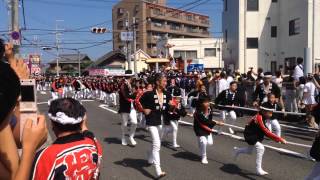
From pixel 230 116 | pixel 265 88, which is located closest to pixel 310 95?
pixel 265 88

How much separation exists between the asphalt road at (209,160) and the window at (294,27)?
835 inches

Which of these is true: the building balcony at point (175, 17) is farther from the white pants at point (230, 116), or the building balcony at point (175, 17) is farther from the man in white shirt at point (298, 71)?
the white pants at point (230, 116)

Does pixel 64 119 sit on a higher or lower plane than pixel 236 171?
higher

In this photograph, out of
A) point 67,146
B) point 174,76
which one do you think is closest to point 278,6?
point 174,76

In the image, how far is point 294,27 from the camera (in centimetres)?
3362

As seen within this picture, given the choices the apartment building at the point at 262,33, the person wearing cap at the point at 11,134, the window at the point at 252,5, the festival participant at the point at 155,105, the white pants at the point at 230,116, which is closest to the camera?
the person wearing cap at the point at 11,134

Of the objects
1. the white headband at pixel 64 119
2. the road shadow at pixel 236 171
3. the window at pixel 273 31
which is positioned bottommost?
the road shadow at pixel 236 171

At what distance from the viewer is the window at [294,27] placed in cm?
3266

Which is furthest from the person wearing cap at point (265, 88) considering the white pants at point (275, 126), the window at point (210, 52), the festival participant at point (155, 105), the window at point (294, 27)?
the window at point (210, 52)

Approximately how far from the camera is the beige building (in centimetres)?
→ 7856

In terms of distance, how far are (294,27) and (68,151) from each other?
3283 cm

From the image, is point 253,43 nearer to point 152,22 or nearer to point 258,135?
point 258,135

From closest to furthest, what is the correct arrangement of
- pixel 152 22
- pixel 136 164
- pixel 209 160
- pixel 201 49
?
1. pixel 136 164
2. pixel 209 160
3. pixel 201 49
4. pixel 152 22

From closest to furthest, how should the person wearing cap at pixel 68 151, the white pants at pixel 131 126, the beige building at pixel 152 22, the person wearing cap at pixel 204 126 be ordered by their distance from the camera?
the person wearing cap at pixel 68 151
the person wearing cap at pixel 204 126
the white pants at pixel 131 126
the beige building at pixel 152 22
